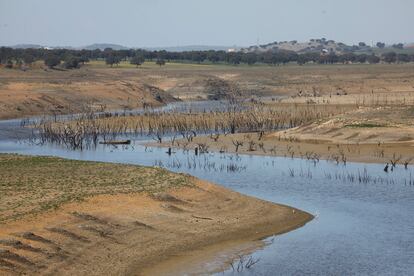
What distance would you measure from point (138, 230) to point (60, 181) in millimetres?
5088

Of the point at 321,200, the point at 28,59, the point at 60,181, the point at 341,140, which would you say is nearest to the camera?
the point at 60,181

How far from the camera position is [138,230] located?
2202cm

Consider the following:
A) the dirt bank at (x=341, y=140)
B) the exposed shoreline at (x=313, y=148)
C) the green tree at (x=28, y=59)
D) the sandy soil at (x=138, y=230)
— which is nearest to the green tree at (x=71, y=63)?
the green tree at (x=28, y=59)

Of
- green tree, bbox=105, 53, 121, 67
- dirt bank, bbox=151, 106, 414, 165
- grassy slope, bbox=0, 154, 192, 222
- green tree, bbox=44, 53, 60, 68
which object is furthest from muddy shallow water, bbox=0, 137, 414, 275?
green tree, bbox=105, 53, 121, 67

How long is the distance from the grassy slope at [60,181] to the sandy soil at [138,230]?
505 millimetres

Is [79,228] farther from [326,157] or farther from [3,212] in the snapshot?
[326,157]

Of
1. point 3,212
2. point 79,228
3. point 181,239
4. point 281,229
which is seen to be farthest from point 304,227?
point 3,212

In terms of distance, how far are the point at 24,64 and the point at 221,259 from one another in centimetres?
8931

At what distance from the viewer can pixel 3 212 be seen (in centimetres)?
2105

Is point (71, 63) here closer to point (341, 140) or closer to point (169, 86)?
point (169, 86)

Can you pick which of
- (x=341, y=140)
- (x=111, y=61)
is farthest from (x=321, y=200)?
(x=111, y=61)

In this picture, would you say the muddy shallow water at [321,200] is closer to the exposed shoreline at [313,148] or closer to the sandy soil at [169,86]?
the exposed shoreline at [313,148]

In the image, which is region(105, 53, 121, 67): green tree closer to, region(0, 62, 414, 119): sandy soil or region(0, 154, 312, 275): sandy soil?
region(0, 62, 414, 119): sandy soil

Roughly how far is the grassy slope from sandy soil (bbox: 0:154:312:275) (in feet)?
1.66
